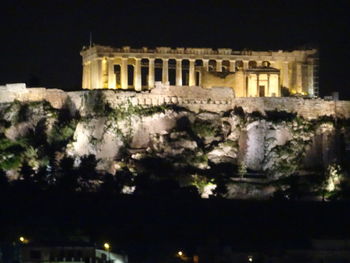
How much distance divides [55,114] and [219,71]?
492 inches

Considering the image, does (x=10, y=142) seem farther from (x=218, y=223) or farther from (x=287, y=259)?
(x=287, y=259)

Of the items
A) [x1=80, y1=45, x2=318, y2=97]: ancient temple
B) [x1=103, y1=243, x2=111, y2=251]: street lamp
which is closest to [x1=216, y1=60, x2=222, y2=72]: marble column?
[x1=80, y1=45, x2=318, y2=97]: ancient temple

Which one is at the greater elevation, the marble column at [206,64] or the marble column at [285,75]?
the marble column at [206,64]

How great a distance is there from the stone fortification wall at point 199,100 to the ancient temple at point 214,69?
111 inches

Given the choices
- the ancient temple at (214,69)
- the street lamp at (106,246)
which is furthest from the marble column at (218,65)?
the street lamp at (106,246)

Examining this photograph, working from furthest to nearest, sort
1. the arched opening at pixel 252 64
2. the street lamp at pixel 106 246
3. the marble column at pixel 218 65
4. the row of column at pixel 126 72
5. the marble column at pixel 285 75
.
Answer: the arched opening at pixel 252 64
the marble column at pixel 218 65
the marble column at pixel 285 75
the row of column at pixel 126 72
the street lamp at pixel 106 246

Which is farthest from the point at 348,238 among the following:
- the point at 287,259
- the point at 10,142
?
the point at 10,142

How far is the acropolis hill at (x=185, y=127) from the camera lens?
318ft

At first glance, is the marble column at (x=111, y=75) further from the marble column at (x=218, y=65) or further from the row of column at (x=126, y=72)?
the marble column at (x=218, y=65)

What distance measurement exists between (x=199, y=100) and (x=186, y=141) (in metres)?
4.58

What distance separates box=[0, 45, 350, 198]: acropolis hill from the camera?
96.8 m

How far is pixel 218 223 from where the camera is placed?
89750 mm

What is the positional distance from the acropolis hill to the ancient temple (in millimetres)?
97

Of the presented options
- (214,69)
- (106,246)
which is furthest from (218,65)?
(106,246)
